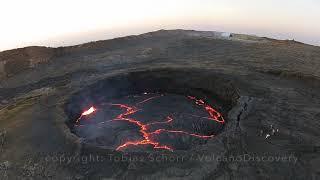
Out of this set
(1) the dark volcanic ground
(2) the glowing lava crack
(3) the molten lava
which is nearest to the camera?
(1) the dark volcanic ground

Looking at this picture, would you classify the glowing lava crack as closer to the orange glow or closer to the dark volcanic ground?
the orange glow

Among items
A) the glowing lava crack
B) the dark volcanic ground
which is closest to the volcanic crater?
the glowing lava crack

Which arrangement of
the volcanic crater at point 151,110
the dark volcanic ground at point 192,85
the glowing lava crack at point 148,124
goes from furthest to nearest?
1. the volcanic crater at point 151,110
2. the glowing lava crack at point 148,124
3. the dark volcanic ground at point 192,85

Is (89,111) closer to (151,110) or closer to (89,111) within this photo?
(89,111)

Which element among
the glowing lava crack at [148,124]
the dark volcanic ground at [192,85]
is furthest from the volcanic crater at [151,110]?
the dark volcanic ground at [192,85]

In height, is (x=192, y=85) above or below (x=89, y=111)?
above

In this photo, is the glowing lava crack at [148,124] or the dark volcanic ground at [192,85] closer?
the dark volcanic ground at [192,85]

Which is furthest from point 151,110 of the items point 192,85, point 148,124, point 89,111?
point 192,85

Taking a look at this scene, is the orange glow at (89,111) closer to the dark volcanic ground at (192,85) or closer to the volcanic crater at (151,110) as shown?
the volcanic crater at (151,110)

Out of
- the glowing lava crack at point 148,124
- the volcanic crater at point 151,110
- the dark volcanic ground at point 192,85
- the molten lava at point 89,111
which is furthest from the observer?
the molten lava at point 89,111
